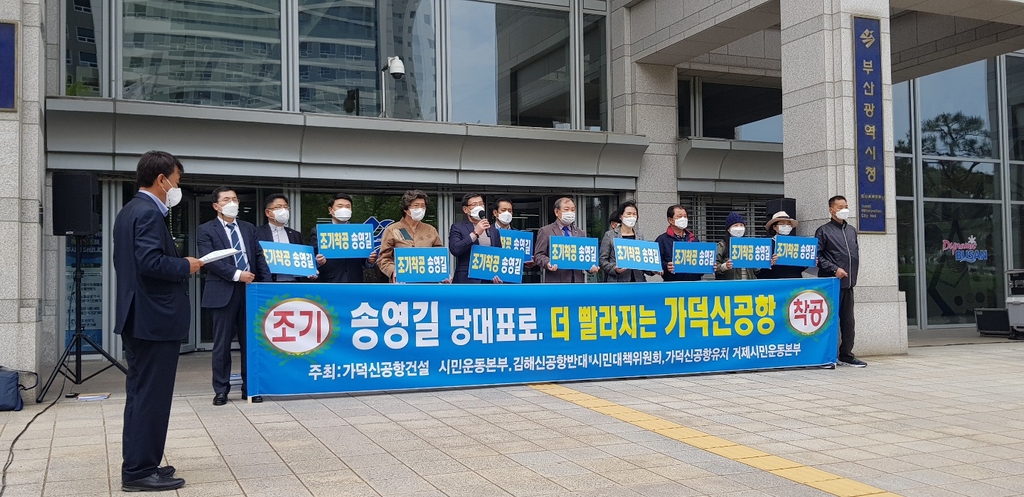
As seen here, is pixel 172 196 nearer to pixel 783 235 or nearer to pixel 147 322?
pixel 147 322

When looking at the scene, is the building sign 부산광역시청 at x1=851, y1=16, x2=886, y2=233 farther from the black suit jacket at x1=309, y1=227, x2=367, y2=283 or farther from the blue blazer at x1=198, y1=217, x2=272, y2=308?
the blue blazer at x1=198, y1=217, x2=272, y2=308

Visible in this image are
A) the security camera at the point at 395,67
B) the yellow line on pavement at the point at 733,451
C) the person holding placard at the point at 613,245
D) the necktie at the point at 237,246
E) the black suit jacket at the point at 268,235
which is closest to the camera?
the yellow line on pavement at the point at 733,451

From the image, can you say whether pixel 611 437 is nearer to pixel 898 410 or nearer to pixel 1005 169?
pixel 898 410

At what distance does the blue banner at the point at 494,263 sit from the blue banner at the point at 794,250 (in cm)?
354

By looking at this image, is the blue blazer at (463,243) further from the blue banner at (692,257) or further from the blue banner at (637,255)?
the blue banner at (692,257)

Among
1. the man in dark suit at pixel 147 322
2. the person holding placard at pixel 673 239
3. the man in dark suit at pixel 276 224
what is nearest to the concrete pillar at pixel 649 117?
the person holding placard at pixel 673 239

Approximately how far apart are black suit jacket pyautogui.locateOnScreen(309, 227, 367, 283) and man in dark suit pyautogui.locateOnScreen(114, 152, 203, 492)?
4330mm

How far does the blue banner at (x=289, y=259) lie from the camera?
847 centimetres

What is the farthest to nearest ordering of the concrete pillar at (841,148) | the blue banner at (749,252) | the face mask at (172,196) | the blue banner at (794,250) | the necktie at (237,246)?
the concrete pillar at (841,148)
the blue banner at (794,250)
the blue banner at (749,252)
the necktie at (237,246)
the face mask at (172,196)

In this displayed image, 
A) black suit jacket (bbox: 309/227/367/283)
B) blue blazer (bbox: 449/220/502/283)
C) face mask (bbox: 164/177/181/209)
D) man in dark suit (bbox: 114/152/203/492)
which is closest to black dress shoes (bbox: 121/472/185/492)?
man in dark suit (bbox: 114/152/203/492)

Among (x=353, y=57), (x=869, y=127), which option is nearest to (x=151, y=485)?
(x=353, y=57)

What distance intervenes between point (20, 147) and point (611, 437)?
6527 mm

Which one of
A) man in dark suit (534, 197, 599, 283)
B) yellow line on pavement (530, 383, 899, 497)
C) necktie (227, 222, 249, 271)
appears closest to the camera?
yellow line on pavement (530, 383, 899, 497)

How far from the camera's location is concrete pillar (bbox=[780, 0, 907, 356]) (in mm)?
11867
